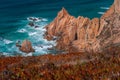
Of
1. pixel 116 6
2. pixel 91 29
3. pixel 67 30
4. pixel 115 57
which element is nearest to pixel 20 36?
pixel 67 30

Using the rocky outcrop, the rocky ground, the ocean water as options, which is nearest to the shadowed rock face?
the ocean water

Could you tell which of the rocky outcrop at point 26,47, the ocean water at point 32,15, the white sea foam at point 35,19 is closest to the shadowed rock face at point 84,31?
the ocean water at point 32,15

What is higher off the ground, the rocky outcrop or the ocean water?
the ocean water

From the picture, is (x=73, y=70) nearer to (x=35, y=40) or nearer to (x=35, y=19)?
(x=35, y=40)

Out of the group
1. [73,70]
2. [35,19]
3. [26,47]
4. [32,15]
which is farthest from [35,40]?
[73,70]

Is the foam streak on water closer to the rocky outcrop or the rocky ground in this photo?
the rocky outcrop

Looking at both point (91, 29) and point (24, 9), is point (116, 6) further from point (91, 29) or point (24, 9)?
point (24, 9)

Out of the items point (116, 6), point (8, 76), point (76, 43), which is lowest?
point (8, 76)
